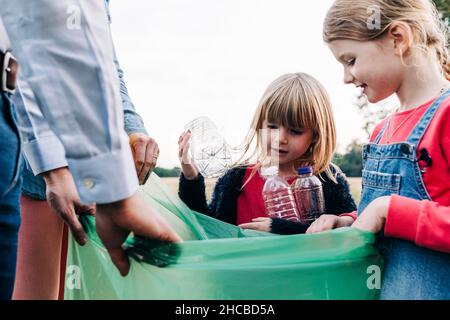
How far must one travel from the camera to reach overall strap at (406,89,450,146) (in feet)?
3.18

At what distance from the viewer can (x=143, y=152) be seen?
1.07 meters

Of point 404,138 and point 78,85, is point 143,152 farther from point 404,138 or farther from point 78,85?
point 404,138

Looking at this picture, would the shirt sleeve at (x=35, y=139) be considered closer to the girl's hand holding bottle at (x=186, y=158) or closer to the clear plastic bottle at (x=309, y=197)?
the girl's hand holding bottle at (x=186, y=158)

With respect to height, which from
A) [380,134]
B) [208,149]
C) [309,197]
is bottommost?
[309,197]

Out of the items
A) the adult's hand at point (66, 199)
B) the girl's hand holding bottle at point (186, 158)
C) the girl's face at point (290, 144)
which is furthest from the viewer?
the girl's face at point (290, 144)

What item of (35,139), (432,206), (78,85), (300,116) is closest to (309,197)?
(300,116)

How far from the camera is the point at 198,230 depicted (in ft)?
3.86

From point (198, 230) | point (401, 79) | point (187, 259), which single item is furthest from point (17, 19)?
point (401, 79)

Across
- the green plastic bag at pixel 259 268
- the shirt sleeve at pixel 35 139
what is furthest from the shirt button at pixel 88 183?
the shirt sleeve at pixel 35 139

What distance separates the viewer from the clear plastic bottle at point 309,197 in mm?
1453

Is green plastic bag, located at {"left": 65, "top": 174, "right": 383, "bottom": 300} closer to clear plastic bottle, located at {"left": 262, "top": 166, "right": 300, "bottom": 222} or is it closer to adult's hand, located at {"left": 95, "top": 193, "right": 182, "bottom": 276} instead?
Answer: adult's hand, located at {"left": 95, "top": 193, "right": 182, "bottom": 276}

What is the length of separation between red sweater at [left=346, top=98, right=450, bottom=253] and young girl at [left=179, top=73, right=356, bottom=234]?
499 millimetres

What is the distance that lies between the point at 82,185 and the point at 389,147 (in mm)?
548

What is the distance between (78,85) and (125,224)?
0.68 feet
